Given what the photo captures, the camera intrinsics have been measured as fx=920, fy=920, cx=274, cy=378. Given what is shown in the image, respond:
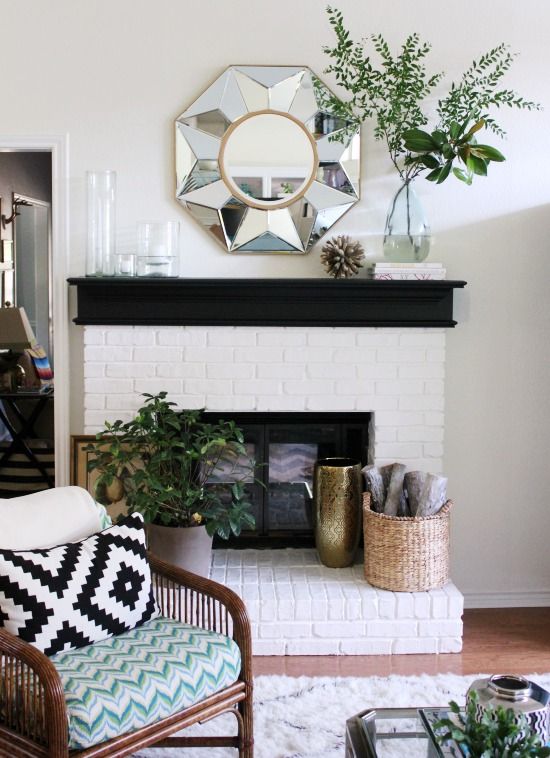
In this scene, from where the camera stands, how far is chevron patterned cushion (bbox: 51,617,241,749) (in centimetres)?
222

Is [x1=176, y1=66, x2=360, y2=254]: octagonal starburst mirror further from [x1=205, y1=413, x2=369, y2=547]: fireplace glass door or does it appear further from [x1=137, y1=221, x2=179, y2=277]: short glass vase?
[x1=205, y1=413, x2=369, y2=547]: fireplace glass door

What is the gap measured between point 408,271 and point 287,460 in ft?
3.38

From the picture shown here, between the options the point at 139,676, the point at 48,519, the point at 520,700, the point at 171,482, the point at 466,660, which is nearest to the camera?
the point at 520,700

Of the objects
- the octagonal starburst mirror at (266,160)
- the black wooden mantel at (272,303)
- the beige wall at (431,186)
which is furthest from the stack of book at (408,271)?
the octagonal starburst mirror at (266,160)

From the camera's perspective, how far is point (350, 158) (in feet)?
12.7

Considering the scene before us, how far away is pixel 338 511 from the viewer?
3834 mm

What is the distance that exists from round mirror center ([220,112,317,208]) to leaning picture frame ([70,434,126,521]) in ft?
4.04

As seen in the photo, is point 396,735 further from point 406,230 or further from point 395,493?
point 406,230

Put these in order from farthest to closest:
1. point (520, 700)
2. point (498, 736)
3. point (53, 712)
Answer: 1. point (53, 712)
2. point (520, 700)
3. point (498, 736)

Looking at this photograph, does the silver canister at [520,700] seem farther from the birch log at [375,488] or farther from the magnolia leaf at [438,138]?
the magnolia leaf at [438,138]

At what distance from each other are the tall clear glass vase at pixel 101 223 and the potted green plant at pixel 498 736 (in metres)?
2.44

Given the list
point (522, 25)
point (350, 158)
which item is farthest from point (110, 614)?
point (522, 25)

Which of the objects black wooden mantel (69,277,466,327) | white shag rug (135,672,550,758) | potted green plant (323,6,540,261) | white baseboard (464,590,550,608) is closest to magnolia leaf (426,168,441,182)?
potted green plant (323,6,540,261)

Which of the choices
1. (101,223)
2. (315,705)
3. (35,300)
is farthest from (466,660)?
(35,300)
